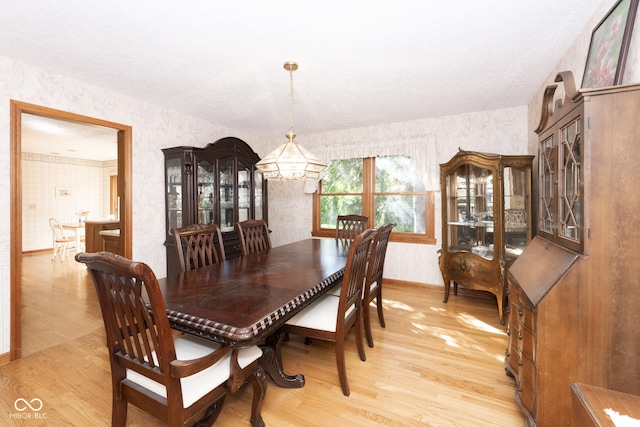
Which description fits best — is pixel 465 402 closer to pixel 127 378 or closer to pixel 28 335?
pixel 127 378

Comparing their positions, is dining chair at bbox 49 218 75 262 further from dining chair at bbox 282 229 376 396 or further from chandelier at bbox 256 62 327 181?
dining chair at bbox 282 229 376 396

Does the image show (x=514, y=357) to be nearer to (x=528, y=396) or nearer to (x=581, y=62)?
(x=528, y=396)

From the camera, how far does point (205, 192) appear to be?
140 inches

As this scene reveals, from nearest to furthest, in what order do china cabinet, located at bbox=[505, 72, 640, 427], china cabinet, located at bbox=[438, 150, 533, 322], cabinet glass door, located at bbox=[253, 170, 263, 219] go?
china cabinet, located at bbox=[505, 72, 640, 427], china cabinet, located at bbox=[438, 150, 533, 322], cabinet glass door, located at bbox=[253, 170, 263, 219]

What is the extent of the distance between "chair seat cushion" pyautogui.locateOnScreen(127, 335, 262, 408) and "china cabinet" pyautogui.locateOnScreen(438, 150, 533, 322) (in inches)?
101

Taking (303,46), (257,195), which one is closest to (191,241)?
(303,46)

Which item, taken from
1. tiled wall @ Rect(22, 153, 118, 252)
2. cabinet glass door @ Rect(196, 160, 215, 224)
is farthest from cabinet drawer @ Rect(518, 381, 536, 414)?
tiled wall @ Rect(22, 153, 118, 252)

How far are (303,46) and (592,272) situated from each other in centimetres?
211

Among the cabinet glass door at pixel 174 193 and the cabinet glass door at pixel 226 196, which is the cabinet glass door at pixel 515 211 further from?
the cabinet glass door at pixel 174 193

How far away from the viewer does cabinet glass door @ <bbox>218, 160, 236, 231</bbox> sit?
3.75 metres

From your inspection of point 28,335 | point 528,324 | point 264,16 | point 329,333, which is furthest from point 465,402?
point 28,335

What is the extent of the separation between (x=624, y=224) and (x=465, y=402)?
51.1 inches

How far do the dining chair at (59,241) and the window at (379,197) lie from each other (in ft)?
18.1

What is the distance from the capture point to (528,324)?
1470 millimetres
